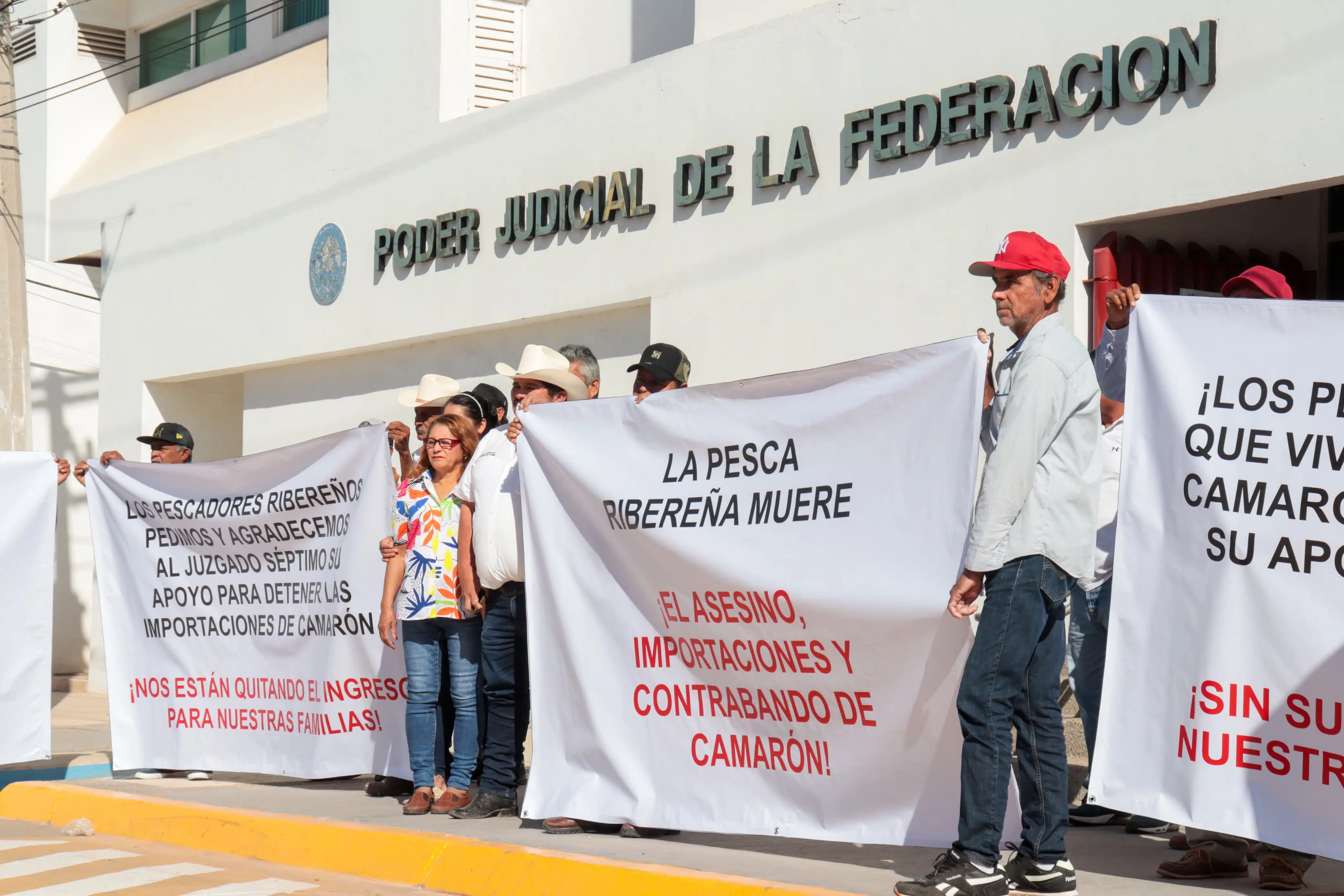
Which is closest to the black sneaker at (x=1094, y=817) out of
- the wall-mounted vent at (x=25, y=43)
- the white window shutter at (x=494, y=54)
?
the white window shutter at (x=494, y=54)

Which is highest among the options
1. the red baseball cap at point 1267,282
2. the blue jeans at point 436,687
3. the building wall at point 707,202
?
the building wall at point 707,202

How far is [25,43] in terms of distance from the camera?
54.3ft

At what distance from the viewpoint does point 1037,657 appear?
15.4 feet

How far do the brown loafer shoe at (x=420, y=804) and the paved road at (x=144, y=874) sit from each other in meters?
0.58

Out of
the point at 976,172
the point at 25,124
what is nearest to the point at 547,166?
the point at 976,172

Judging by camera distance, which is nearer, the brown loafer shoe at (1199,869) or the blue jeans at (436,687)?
the brown loafer shoe at (1199,869)

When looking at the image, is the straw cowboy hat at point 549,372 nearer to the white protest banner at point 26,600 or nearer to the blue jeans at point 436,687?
the blue jeans at point 436,687

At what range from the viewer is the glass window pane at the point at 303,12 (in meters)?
14.4

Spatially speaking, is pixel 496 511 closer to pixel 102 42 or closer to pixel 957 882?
pixel 957 882

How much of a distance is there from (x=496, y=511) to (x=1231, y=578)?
9.93ft

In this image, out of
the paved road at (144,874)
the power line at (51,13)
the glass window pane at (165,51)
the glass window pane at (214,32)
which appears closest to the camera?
the paved road at (144,874)

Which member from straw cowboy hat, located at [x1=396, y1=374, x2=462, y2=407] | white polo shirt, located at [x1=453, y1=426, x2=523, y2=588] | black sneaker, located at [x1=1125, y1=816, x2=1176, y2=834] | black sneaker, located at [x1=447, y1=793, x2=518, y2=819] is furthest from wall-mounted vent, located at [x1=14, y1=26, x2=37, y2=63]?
black sneaker, located at [x1=1125, y1=816, x2=1176, y2=834]

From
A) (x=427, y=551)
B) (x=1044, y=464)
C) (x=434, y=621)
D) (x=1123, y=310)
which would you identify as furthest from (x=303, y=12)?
(x=1044, y=464)

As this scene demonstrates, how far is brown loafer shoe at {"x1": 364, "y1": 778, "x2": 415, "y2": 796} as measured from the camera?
7.32m
